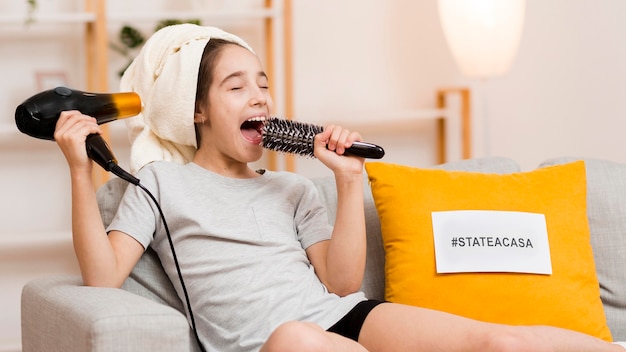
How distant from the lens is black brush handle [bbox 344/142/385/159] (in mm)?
1698

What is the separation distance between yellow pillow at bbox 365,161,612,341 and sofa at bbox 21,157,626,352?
7 cm

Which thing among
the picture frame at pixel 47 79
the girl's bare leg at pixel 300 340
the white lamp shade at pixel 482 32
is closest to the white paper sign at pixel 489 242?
the girl's bare leg at pixel 300 340

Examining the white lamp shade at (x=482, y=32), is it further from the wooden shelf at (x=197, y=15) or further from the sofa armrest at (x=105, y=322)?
the sofa armrest at (x=105, y=322)

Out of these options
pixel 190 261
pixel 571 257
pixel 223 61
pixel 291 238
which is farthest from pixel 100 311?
pixel 571 257

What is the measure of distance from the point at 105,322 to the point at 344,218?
567 millimetres

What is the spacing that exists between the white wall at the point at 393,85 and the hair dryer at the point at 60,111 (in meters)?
1.51

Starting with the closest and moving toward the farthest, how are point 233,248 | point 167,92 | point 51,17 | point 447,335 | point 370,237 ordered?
point 447,335, point 233,248, point 167,92, point 370,237, point 51,17

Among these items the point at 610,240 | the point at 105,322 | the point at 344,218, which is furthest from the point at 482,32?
the point at 105,322

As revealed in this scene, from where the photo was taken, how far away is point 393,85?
12.0 feet

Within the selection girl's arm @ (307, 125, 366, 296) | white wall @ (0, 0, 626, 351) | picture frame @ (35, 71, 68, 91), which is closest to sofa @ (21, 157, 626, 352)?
girl's arm @ (307, 125, 366, 296)

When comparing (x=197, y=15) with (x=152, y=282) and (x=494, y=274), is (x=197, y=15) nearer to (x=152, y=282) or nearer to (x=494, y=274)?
(x=152, y=282)

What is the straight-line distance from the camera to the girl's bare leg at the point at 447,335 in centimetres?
149

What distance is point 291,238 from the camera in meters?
1.79

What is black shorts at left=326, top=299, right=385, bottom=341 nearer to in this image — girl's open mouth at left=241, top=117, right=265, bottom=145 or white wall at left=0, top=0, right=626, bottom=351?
girl's open mouth at left=241, top=117, right=265, bottom=145
